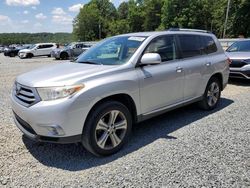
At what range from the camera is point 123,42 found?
478 centimetres

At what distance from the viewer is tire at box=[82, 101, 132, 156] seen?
3.60 metres

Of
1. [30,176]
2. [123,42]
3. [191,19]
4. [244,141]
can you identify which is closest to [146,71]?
[123,42]

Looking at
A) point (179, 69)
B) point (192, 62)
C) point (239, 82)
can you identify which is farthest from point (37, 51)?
point (179, 69)

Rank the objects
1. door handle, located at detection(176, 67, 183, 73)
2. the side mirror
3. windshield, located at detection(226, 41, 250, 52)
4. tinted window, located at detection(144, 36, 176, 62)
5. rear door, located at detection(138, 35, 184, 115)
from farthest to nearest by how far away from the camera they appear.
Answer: windshield, located at detection(226, 41, 250, 52) → door handle, located at detection(176, 67, 183, 73) → tinted window, located at detection(144, 36, 176, 62) → rear door, located at detection(138, 35, 184, 115) → the side mirror

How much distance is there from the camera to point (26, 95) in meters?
3.70

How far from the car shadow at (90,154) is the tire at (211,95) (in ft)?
1.08

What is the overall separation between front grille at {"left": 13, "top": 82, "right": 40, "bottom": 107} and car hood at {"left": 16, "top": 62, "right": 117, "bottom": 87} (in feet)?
0.23

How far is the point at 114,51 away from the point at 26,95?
171 centimetres

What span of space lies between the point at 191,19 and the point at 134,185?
211 ft

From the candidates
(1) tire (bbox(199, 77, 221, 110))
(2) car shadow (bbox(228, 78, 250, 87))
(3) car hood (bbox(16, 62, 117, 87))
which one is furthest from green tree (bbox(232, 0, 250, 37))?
(3) car hood (bbox(16, 62, 117, 87))

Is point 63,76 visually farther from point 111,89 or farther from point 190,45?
point 190,45

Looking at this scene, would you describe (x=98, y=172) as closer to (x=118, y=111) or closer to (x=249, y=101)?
(x=118, y=111)

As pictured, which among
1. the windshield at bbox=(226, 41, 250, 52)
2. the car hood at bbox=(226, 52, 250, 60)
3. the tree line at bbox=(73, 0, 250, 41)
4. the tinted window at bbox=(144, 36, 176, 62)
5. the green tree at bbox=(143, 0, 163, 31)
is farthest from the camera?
the green tree at bbox=(143, 0, 163, 31)

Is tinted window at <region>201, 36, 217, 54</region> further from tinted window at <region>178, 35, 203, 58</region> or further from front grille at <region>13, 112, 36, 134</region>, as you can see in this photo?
front grille at <region>13, 112, 36, 134</region>
